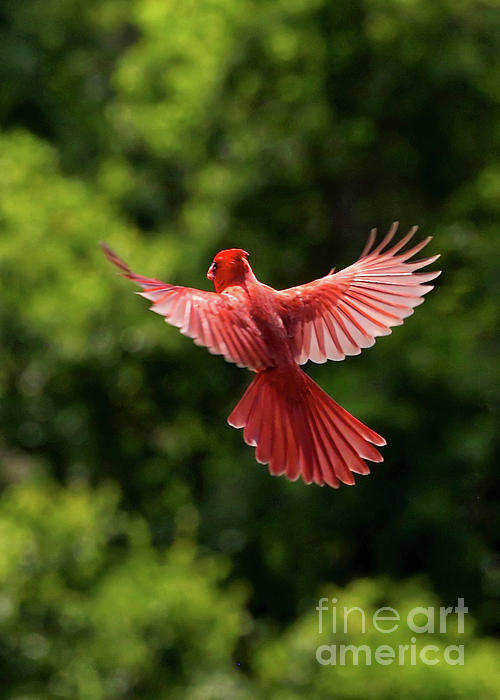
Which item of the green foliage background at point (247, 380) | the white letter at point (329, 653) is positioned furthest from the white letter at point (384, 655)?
the white letter at point (329, 653)

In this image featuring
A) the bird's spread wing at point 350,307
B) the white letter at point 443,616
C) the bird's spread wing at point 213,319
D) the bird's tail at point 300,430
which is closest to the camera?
the bird's spread wing at point 213,319

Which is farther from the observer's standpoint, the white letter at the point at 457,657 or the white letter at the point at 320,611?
the white letter at the point at 320,611

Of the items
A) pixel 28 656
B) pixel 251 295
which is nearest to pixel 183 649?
pixel 28 656

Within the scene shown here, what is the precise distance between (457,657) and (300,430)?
24.9 feet

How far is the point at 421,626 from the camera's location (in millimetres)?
9656

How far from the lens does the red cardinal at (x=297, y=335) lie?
2.04 metres

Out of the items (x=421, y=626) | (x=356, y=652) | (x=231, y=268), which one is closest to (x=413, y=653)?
(x=356, y=652)

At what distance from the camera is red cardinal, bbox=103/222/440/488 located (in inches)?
80.1

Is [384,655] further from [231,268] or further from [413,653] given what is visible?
[231,268]

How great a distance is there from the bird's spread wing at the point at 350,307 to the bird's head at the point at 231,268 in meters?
0.13

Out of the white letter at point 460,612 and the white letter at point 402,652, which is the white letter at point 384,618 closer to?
the white letter at point 402,652

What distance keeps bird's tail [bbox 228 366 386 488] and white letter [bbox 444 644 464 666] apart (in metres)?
7.24

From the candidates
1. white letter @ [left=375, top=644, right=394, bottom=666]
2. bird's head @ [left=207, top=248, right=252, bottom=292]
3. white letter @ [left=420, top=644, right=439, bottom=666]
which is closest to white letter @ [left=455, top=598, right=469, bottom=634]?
white letter @ [left=420, top=644, right=439, bottom=666]

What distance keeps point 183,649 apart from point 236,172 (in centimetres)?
434
